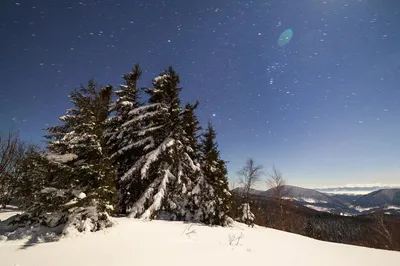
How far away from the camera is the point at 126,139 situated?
17062mm

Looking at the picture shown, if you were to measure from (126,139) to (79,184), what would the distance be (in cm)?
939

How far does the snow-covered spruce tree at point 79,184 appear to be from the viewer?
7195 mm

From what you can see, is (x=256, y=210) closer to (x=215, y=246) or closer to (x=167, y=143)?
(x=167, y=143)

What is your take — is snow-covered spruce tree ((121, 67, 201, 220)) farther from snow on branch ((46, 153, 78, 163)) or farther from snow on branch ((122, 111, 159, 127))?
snow on branch ((46, 153, 78, 163))

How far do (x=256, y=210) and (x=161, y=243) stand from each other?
3480 centimetres

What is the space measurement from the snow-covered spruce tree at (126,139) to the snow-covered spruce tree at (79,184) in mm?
5395

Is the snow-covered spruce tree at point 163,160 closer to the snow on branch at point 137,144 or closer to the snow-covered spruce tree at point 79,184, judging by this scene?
the snow on branch at point 137,144

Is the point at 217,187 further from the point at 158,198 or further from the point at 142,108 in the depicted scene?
the point at 142,108

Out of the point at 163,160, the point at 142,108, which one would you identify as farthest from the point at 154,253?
the point at 142,108

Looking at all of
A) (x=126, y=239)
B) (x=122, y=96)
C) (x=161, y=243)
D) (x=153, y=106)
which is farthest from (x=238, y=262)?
(x=122, y=96)

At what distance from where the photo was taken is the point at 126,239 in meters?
7.04

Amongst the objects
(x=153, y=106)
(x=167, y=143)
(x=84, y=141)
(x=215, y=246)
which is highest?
(x=153, y=106)

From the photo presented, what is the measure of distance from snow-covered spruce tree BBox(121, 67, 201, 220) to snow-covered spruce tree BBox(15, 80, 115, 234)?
16.5 feet

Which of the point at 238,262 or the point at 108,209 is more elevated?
the point at 108,209
